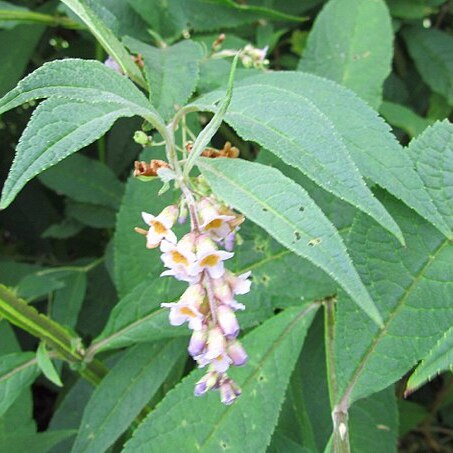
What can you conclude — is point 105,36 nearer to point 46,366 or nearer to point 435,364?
point 46,366

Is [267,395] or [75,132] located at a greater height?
[75,132]

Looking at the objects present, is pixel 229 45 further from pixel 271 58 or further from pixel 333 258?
pixel 333 258

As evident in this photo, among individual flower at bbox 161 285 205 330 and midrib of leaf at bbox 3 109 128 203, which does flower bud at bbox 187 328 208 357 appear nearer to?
individual flower at bbox 161 285 205 330

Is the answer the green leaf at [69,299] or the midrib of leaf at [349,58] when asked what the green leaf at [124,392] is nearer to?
the green leaf at [69,299]

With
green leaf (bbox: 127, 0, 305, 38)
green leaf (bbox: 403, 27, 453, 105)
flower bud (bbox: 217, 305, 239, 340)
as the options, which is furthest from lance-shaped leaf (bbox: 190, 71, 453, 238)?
green leaf (bbox: 403, 27, 453, 105)

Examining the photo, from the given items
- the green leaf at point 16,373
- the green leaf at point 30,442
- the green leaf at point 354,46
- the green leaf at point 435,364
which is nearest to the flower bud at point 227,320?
the green leaf at point 435,364

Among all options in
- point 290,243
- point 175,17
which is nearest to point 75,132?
point 290,243
